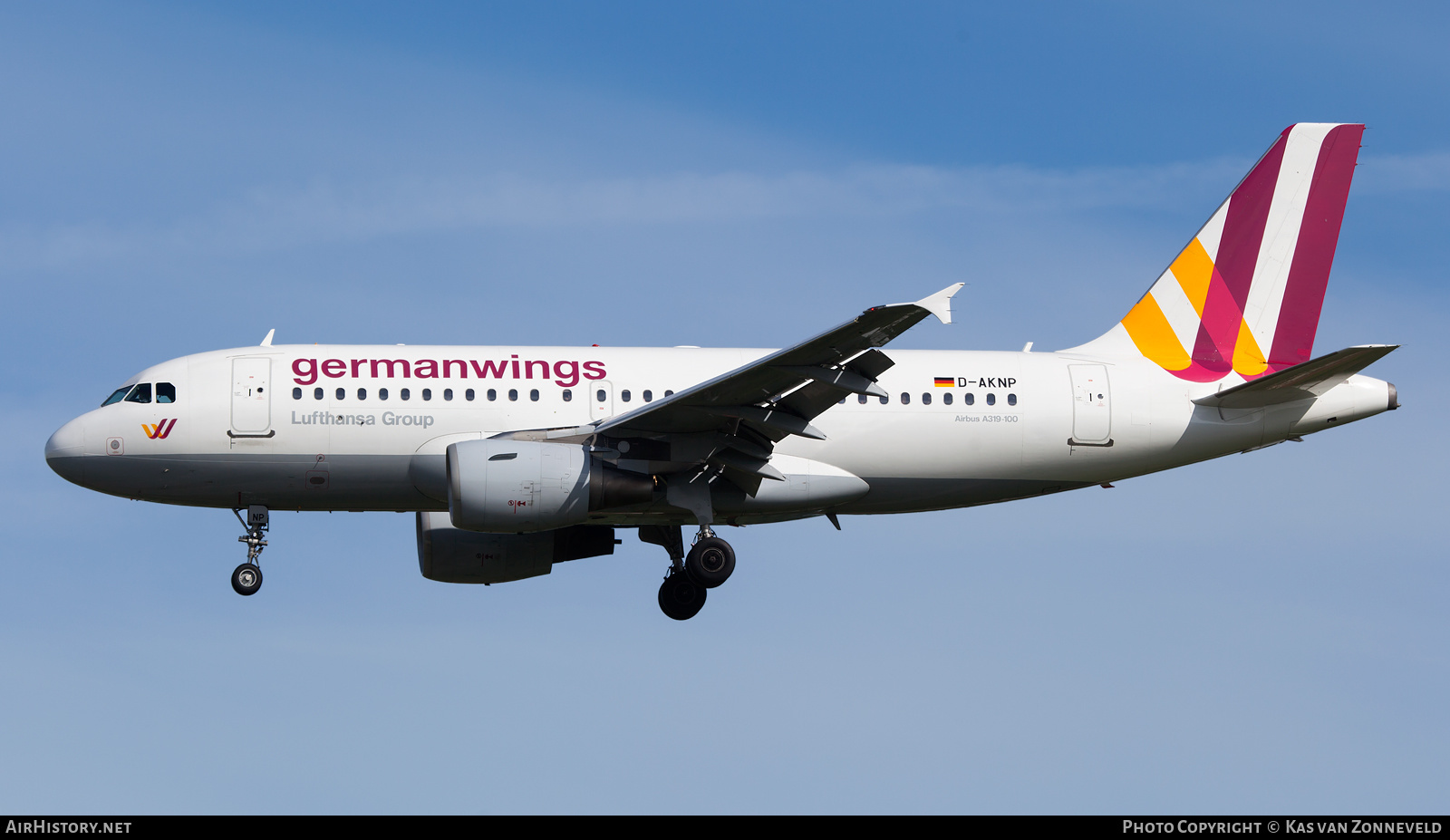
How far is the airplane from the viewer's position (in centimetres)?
2577

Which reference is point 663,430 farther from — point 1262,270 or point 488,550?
point 1262,270

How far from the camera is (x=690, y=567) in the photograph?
27.0 metres

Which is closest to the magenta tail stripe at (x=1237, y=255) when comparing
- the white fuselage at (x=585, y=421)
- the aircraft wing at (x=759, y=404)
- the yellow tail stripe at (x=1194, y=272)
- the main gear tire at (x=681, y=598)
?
the yellow tail stripe at (x=1194, y=272)

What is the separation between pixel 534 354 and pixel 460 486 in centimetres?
344

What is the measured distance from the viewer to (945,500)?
2858 centimetres

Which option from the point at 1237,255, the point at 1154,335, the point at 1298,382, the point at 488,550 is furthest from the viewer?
the point at 1237,255

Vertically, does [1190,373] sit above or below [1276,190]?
below

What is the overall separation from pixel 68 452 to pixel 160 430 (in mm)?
1585

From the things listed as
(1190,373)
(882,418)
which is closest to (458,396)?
(882,418)

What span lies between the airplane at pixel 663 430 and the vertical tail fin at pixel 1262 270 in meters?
0.12

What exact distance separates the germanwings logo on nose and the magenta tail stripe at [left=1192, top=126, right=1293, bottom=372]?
1823cm

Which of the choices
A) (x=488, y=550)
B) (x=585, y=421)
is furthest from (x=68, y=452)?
(x=585, y=421)

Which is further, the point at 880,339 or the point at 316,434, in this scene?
the point at 316,434
